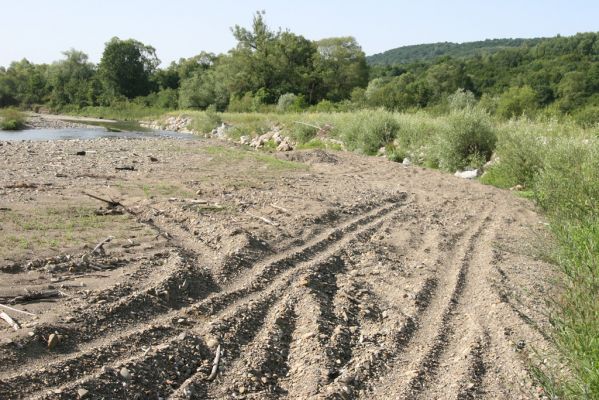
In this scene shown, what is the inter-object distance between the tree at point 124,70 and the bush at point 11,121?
3641 centimetres

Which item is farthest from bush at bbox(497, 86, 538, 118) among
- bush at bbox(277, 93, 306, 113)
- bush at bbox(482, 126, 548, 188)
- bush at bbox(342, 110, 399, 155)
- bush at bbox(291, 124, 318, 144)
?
bush at bbox(482, 126, 548, 188)

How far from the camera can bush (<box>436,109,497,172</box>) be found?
18.6m

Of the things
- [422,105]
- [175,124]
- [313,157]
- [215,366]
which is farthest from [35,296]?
[175,124]

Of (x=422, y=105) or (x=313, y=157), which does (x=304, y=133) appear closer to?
(x=313, y=157)

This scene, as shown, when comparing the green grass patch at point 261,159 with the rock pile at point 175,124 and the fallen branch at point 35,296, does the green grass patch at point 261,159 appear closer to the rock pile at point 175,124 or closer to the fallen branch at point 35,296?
the fallen branch at point 35,296

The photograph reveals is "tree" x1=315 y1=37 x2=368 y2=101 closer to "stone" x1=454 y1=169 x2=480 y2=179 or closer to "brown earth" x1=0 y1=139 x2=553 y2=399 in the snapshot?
"stone" x1=454 y1=169 x2=480 y2=179

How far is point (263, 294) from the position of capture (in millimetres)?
6688

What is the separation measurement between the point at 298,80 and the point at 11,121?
25.8m

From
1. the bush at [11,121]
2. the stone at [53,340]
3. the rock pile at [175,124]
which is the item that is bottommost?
the rock pile at [175,124]

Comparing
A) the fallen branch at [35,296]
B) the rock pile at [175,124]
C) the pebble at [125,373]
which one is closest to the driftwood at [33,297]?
the fallen branch at [35,296]

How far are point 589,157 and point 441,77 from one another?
5333cm

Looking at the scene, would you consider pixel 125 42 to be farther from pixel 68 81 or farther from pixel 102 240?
pixel 102 240

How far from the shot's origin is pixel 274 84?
53656 mm

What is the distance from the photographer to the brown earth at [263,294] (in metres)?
4.86
